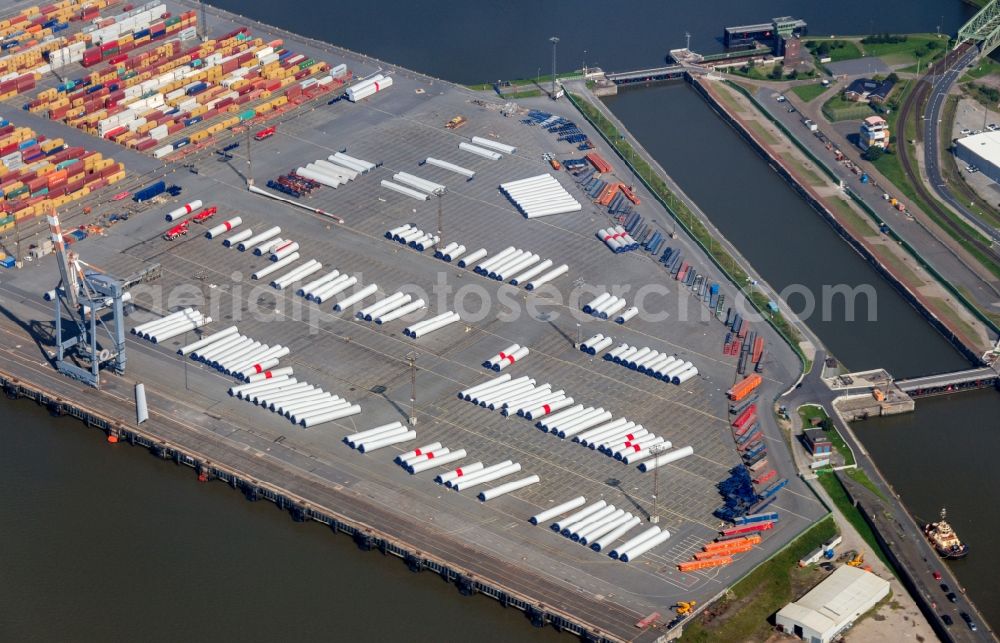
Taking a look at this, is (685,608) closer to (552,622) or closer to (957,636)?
(552,622)

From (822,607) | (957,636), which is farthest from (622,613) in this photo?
(957,636)

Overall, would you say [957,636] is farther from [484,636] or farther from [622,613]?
[484,636]

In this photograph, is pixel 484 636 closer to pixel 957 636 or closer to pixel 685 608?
pixel 685 608

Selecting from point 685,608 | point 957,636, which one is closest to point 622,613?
point 685,608

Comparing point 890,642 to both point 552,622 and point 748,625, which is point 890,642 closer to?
point 748,625

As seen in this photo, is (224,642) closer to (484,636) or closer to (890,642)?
(484,636)

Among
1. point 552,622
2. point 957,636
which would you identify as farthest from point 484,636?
point 957,636
